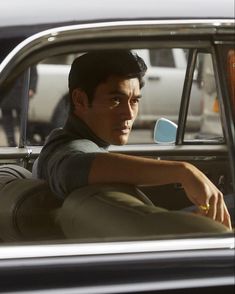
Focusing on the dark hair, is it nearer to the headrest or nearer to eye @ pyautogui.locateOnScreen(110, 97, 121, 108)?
eye @ pyautogui.locateOnScreen(110, 97, 121, 108)

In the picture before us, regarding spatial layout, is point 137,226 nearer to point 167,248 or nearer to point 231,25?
point 167,248

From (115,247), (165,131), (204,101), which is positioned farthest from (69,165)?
(165,131)

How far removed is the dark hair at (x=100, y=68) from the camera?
8.66 feet

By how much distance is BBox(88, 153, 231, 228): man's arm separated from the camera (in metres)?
2.61

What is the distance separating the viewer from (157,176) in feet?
8.59

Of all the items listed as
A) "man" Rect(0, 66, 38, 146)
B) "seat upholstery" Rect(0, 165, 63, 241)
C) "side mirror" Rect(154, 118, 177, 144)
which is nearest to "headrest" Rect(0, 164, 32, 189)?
"seat upholstery" Rect(0, 165, 63, 241)

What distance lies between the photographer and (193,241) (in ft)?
8.11

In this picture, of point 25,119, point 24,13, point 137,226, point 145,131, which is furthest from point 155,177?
point 145,131

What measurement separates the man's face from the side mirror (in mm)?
940

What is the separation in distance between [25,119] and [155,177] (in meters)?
1.46

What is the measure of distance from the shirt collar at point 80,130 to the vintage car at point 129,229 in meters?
0.22

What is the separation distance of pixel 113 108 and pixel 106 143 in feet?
0.39

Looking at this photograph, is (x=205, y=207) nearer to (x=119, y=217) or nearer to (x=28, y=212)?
(x=119, y=217)

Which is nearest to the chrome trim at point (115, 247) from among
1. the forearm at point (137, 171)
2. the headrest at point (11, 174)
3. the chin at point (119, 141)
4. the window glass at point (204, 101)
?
the forearm at point (137, 171)
